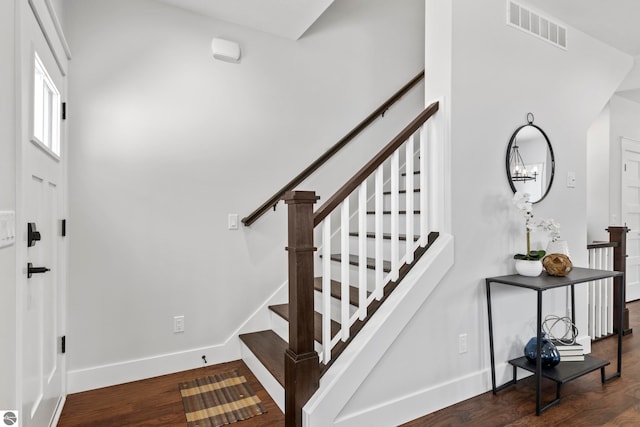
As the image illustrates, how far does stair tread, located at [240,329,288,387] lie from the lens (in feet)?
6.93

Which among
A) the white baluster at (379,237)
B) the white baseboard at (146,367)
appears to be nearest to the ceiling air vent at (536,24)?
the white baluster at (379,237)

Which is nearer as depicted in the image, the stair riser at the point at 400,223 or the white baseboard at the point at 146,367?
the white baseboard at the point at 146,367

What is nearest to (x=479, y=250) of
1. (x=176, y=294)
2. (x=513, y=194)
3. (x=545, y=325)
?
(x=513, y=194)

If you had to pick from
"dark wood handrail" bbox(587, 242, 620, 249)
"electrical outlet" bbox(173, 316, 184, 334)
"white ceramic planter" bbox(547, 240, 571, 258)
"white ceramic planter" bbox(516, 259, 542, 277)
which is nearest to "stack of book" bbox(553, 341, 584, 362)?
"white ceramic planter" bbox(516, 259, 542, 277)

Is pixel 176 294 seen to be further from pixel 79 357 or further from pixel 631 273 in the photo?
pixel 631 273

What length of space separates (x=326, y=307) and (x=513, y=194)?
1.61 meters

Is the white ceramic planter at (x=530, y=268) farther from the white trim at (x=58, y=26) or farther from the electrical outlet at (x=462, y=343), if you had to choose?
the white trim at (x=58, y=26)

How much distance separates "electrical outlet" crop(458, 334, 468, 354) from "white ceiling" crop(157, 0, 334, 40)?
2.48 metres

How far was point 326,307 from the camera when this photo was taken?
1.76m

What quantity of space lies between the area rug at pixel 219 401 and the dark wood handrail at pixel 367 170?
3.99ft

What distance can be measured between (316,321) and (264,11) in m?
2.29

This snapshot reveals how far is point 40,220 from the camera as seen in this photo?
1698mm

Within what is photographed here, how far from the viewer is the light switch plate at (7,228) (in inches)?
44.5

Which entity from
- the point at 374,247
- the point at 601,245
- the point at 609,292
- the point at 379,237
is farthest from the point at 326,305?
the point at 609,292
